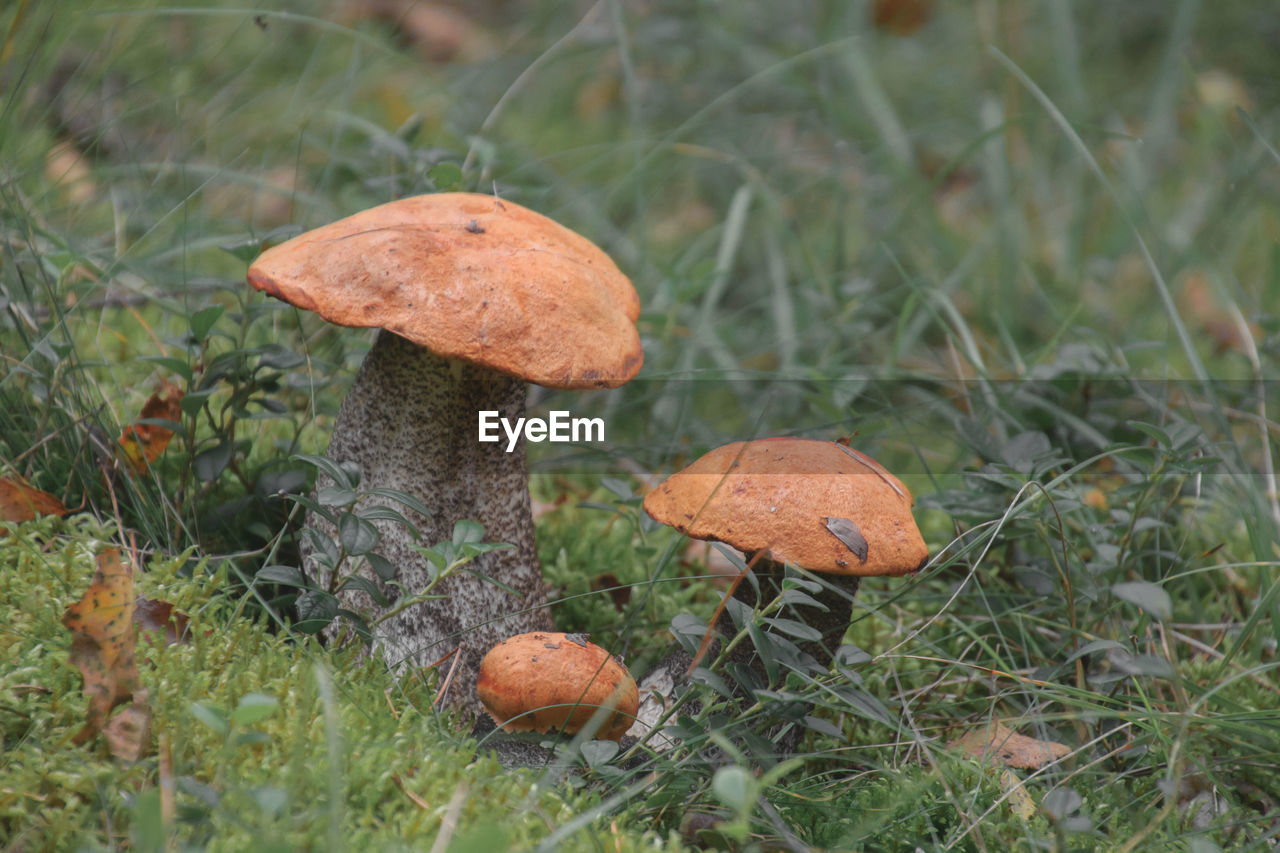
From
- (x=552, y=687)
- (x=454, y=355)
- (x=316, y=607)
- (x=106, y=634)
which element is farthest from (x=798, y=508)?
(x=106, y=634)

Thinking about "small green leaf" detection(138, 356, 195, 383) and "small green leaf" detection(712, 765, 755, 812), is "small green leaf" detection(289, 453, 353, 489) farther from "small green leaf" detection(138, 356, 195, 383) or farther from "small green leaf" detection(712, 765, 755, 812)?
"small green leaf" detection(712, 765, 755, 812)

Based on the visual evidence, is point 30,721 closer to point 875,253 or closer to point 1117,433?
point 1117,433

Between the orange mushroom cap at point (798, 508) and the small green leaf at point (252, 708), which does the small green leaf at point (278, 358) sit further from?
the small green leaf at point (252, 708)

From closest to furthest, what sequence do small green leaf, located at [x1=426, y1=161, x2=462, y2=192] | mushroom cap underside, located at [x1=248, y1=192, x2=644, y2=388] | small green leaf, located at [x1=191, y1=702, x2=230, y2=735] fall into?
small green leaf, located at [x1=191, y1=702, x2=230, y2=735], mushroom cap underside, located at [x1=248, y1=192, x2=644, y2=388], small green leaf, located at [x1=426, y1=161, x2=462, y2=192]

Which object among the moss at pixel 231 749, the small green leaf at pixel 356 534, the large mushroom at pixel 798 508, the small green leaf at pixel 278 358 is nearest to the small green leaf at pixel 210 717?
the moss at pixel 231 749

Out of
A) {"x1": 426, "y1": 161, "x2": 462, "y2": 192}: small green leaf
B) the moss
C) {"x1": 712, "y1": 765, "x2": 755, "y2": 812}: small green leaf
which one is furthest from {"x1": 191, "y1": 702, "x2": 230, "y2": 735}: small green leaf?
{"x1": 426, "y1": 161, "x2": 462, "y2": 192}: small green leaf

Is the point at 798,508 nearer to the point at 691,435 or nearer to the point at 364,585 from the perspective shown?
the point at 364,585
